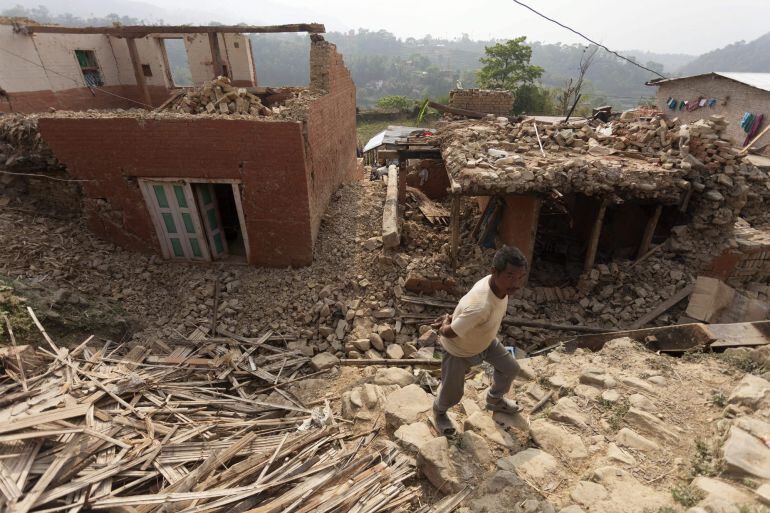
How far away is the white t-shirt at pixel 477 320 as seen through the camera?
2.70m

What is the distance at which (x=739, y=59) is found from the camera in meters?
133

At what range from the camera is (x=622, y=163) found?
21.3 ft

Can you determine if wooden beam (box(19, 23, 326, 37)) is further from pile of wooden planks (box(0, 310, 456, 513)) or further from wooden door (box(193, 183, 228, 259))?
pile of wooden planks (box(0, 310, 456, 513))

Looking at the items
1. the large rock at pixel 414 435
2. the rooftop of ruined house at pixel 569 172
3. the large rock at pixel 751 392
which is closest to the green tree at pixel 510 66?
the rooftop of ruined house at pixel 569 172

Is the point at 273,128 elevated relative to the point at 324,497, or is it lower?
elevated

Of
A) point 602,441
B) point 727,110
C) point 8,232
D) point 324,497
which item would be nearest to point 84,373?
point 324,497

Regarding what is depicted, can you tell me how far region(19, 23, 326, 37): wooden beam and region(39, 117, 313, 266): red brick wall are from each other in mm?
3437

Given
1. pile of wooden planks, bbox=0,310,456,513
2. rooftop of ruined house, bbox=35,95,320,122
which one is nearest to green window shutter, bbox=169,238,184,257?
rooftop of ruined house, bbox=35,95,320,122

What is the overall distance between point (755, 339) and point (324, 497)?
14.5ft

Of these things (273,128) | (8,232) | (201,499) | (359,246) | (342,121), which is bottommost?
(359,246)

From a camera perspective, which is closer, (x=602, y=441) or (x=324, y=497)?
(x=324, y=497)

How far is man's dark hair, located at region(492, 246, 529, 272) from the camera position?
251 cm

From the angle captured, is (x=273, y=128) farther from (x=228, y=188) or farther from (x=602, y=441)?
(x=602, y=441)

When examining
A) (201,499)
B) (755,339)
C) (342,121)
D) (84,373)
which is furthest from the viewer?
(342,121)
